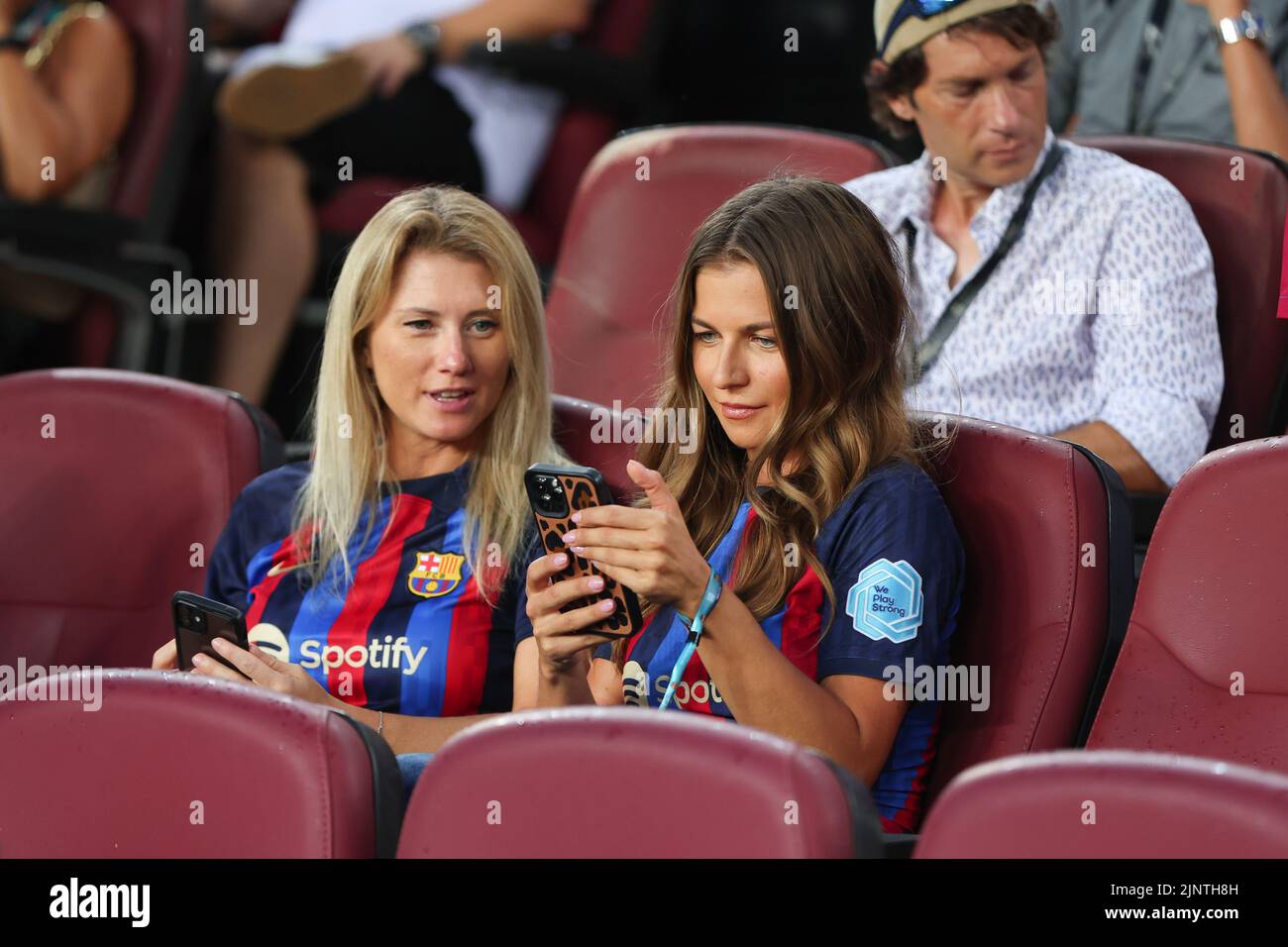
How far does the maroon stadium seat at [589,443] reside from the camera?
5.52 feet

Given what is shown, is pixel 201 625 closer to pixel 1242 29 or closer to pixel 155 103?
pixel 1242 29

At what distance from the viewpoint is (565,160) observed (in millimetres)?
2930

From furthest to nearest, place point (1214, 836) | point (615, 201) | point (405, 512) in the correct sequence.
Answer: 1. point (615, 201)
2. point (405, 512)
3. point (1214, 836)

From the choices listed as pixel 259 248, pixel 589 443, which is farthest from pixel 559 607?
pixel 259 248

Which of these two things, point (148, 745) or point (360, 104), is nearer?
point (148, 745)

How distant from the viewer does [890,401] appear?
4.64 ft

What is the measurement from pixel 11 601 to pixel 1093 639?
1.09 meters

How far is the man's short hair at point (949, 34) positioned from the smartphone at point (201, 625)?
1.03 metres

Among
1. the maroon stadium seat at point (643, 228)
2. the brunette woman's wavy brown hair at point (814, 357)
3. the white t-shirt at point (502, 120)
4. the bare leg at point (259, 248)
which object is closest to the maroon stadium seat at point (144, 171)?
the bare leg at point (259, 248)

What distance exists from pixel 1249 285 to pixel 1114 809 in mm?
1112

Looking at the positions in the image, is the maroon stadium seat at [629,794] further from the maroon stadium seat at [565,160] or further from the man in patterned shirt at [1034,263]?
the maroon stadium seat at [565,160]
